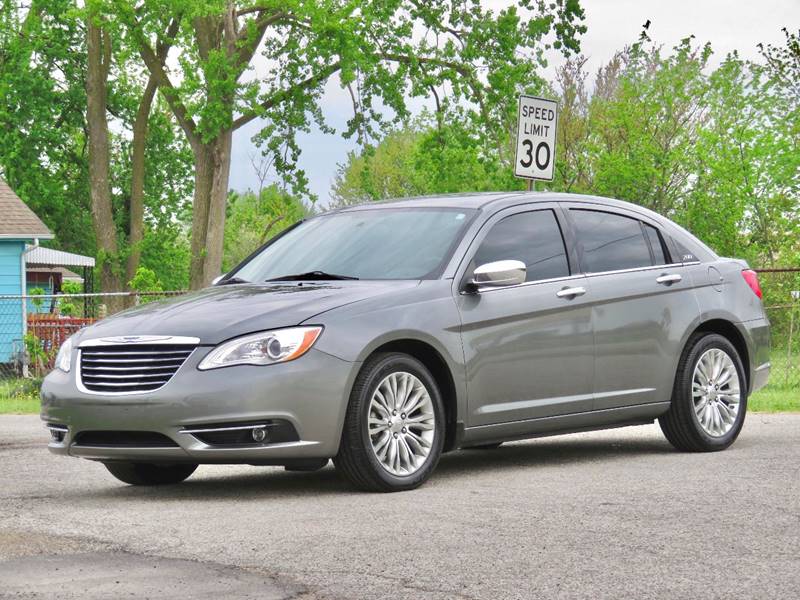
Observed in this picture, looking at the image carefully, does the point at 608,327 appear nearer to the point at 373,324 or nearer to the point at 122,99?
the point at 373,324

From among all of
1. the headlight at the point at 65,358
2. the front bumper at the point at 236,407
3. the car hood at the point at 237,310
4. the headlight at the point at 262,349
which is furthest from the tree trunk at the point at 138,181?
the headlight at the point at 262,349

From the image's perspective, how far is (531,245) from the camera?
9164mm

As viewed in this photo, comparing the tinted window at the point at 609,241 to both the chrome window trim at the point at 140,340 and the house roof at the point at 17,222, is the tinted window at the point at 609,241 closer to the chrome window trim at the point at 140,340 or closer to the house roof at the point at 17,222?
the chrome window trim at the point at 140,340

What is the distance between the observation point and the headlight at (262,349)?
7492 millimetres

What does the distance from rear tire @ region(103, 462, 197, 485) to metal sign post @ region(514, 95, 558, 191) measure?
239 inches

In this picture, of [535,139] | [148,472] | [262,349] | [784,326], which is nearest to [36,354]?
[535,139]

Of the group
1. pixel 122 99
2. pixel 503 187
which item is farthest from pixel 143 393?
pixel 122 99

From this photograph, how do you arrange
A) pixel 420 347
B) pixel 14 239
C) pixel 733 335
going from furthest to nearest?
pixel 14 239 < pixel 733 335 < pixel 420 347

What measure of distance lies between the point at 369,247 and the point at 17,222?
24.2 metres

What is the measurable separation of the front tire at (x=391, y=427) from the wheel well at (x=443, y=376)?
0.31ft

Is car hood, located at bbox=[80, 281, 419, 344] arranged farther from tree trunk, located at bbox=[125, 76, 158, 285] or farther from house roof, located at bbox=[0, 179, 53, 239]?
tree trunk, located at bbox=[125, 76, 158, 285]

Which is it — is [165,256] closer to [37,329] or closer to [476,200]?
[37,329]

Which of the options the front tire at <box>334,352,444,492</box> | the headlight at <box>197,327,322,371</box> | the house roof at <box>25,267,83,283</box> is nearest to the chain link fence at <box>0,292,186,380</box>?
the front tire at <box>334,352,444,492</box>

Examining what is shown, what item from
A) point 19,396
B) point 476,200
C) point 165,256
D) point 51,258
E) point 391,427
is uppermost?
point 165,256
